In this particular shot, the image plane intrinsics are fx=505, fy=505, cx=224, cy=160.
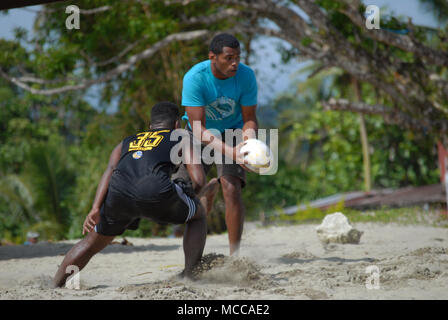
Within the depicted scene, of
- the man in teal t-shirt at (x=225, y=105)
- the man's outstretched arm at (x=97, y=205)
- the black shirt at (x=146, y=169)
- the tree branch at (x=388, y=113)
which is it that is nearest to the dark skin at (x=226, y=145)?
the man in teal t-shirt at (x=225, y=105)

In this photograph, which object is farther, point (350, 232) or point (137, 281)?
point (350, 232)

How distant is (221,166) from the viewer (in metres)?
4.16

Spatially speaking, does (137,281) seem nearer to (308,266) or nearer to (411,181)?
(308,266)

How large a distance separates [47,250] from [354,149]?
12641 millimetres

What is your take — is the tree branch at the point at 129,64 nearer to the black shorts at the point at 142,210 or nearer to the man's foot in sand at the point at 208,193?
the man's foot in sand at the point at 208,193

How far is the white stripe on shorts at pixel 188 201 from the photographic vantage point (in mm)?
3285

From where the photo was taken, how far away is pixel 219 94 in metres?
4.00

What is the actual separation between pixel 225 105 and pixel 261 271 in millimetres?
1353

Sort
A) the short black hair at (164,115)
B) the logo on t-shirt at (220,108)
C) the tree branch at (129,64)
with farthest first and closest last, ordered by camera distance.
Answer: the tree branch at (129,64)
the logo on t-shirt at (220,108)
the short black hair at (164,115)

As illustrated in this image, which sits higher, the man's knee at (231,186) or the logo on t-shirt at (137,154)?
the logo on t-shirt at (137,154)

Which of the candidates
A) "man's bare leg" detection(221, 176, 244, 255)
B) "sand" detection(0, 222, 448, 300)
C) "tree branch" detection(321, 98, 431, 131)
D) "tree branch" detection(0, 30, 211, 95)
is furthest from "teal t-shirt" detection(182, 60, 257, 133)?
"tree branch" detection(321, 98, 431, 131)

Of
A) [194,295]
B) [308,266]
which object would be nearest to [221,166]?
[308,266]
